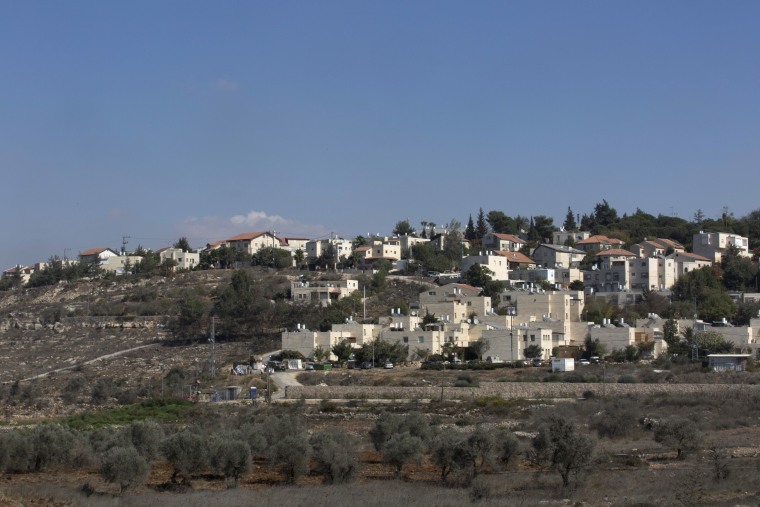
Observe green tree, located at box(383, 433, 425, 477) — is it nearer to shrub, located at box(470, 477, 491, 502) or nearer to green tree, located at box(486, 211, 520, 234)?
shrub, located at box(470, 477, 491, 502)

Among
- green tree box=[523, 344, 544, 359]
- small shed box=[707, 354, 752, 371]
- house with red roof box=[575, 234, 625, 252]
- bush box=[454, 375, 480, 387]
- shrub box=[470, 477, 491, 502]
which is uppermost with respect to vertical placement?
house with red roof box=[575, 234, 625, 252]

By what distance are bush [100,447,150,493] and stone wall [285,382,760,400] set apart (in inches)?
857

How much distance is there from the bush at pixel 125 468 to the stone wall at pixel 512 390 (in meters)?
21.8

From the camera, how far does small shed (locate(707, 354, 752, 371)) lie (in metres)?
56.7

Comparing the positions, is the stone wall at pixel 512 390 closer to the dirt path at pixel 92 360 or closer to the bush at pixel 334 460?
the bush at pixel 334 460

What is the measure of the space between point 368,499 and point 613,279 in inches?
2416

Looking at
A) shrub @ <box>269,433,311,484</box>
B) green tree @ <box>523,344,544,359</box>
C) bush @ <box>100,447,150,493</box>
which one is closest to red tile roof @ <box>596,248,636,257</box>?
green tree @ <box>523,344,544,359</box>

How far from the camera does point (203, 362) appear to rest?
67.7 metres

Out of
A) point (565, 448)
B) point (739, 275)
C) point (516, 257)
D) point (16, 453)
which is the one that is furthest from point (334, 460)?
point (516, 257)

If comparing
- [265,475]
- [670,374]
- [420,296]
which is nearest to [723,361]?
[670,374]

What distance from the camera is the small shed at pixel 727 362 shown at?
56719 millimetres

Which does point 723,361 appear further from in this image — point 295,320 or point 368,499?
point 368,499

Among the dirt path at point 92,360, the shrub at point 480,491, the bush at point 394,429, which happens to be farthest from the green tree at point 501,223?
the shrub at point 480,491

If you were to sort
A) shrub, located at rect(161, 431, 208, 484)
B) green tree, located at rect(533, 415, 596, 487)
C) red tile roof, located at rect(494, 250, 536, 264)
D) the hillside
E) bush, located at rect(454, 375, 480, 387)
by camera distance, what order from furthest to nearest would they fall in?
red tile roof, located at rect(494, 250, 536, 264) < the hillside < bush, located at rect(454, 375, 480, 387) < shrub, located at rect(161, 431, 208, 484) < green tree, located at rect(533, 415, 596, 487)
